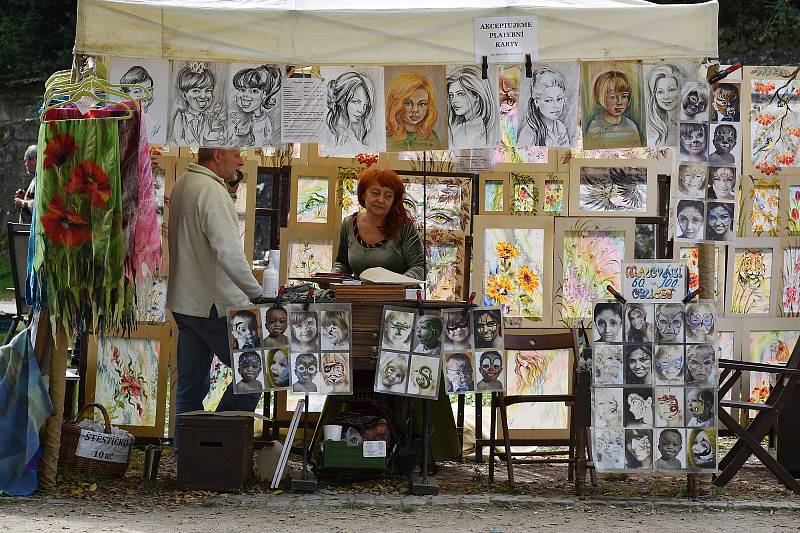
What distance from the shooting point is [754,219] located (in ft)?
22.7

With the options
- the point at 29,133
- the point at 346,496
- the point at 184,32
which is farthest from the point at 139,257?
the point at 29,133

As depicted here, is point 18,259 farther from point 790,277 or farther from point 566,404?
point 790,277

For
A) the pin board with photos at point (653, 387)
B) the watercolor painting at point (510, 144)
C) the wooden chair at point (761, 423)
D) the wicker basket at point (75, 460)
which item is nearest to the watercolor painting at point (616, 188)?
the watercolor painting at point (510, 144)

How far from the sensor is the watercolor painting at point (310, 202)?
21.7ft

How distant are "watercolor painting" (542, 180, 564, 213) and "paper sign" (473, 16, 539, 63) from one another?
1.55 metres

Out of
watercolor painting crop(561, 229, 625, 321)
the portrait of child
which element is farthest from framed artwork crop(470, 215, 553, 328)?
the portrait of child

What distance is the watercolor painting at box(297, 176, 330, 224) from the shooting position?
6.60 metres

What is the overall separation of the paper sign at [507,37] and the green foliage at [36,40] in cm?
1441

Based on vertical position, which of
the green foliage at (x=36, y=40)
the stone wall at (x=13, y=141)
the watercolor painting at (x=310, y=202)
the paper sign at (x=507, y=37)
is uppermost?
A: the green foliage at (x=36, y=40)

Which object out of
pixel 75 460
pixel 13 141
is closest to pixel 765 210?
pixel 75 460

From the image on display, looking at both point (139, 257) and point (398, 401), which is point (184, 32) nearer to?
point (139, 257)

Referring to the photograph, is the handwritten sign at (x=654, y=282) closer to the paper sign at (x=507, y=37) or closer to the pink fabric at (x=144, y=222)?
the paper sign at (x=507, y=37)

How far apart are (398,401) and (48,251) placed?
1.99 meters

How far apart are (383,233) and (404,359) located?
108cm
